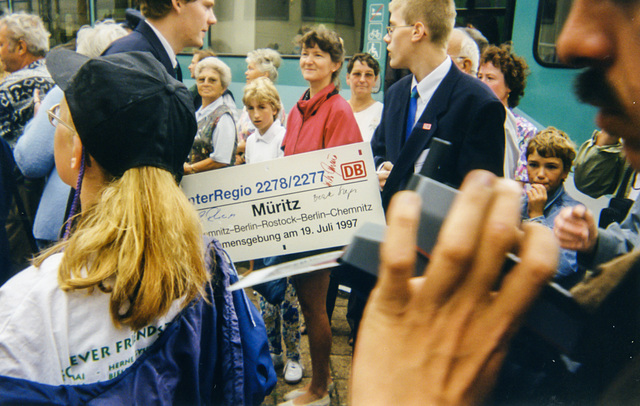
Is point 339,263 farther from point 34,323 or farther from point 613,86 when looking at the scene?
point 34,323

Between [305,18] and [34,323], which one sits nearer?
[34,323]

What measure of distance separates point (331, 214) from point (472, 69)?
196 centimetres

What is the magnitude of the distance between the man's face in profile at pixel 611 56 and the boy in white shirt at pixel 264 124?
3.48m

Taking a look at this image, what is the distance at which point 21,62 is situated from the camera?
13.3 ft

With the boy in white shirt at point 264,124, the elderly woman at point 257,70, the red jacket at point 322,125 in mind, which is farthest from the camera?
the elderly woman at point 257,70

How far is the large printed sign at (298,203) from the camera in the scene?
2348mm

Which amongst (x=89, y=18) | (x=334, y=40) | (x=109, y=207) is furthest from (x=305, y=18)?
(x=109, y=207)

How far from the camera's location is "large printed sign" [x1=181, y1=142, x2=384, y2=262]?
2.35 m

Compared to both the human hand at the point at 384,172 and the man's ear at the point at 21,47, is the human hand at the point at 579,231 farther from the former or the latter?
the man's ear at the point at 21,47

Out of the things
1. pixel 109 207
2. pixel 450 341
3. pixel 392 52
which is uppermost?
pixel 392 52

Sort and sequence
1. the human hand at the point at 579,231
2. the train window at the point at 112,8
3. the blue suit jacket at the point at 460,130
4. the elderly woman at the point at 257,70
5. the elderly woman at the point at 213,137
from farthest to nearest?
the train window at the point at 112,8
the elderly woman at the point at 257,70
the elderly woman at the point at 213,137
the blue suit jacket at the point at 460,130
the human hand at the point at 579,231

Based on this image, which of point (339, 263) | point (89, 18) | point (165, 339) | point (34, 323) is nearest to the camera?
point (339, 263)

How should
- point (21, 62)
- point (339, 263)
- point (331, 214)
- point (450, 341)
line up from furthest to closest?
point (21, 62), point (331, 214), point (339, 263), point (450, 341)

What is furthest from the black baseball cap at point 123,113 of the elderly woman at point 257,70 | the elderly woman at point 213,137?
the elderly woman at point 257,70
